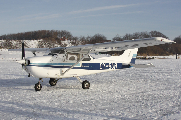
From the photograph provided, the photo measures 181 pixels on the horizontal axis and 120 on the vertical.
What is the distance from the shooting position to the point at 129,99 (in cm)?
634

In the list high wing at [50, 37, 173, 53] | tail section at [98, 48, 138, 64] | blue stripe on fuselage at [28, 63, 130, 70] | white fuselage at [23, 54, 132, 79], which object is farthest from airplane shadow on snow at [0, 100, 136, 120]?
tail section at [98, 48, 138, 64]

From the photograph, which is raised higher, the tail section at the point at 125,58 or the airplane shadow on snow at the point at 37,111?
the tail section at the point at 125,58

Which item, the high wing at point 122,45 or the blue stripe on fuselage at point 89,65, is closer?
the high wing at point 122,45

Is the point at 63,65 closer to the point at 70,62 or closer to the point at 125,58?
the point at 70,62

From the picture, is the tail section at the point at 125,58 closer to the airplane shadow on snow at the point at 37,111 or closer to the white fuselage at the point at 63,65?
the white fuselage at the point at 63,65

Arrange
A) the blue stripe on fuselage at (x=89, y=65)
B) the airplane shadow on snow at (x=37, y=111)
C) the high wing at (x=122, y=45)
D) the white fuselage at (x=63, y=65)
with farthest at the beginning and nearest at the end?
1. the blue stripe on fuselage at (x=89, y=65)
2. the white fuselage at (x=63, y=65)
3. the high wing at (x=122, y=45)
4. the airplane shadow on snow at (x=37, y=111)

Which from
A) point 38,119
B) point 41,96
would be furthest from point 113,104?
point 41,96

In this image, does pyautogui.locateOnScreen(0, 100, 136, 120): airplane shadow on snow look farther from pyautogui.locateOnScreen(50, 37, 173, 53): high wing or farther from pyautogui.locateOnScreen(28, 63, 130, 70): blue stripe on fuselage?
pyautogui.locateOnScreen(50, 37, 173, 53): high wing

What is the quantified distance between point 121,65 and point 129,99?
345cm

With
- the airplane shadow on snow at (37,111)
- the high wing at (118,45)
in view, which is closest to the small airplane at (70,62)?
the high wing at (118,45)

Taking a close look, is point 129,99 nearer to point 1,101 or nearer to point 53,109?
point 53,109

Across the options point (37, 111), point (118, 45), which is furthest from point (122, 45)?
point (37, 111)

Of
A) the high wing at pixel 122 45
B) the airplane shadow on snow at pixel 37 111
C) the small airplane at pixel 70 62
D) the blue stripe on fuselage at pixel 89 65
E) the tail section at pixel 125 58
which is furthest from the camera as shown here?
the tail section at pixel 125 58

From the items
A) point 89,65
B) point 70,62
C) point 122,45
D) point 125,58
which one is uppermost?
point 122,45
